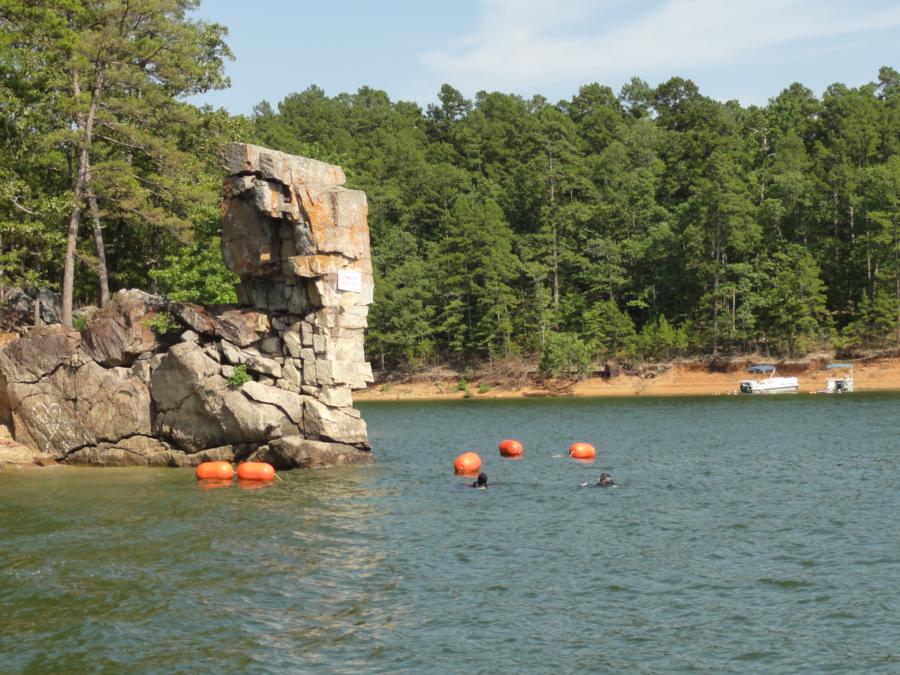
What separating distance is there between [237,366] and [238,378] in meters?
0.80

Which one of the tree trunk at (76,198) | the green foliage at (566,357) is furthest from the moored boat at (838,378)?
the tree trunk at (76,198)

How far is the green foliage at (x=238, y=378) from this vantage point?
123 feet

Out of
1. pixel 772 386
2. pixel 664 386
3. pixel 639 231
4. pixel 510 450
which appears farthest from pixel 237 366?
pixel 639 231

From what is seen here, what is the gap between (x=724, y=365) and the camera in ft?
304

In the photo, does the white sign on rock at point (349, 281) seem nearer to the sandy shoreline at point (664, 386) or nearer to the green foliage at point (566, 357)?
the sandy shoreline at point (664, 386)

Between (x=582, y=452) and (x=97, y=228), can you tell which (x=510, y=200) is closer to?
(x=97, y=228)

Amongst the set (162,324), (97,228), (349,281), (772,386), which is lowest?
(772,386)

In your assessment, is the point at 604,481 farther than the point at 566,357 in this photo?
No

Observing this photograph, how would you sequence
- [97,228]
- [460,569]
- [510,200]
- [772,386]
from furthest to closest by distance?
[510,200] < [772,386] < [97,228] < [460,569]

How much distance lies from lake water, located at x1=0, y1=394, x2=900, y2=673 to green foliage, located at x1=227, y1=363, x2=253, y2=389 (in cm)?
399

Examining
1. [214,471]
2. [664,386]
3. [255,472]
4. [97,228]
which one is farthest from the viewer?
[664,386]

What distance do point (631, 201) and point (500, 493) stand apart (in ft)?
294

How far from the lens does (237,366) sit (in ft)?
125

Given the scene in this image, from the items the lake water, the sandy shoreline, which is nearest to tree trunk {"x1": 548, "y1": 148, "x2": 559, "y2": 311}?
the sandy shoreline
